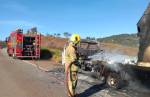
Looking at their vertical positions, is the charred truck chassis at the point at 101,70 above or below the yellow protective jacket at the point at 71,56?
below

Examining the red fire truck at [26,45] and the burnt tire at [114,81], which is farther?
the red fire truck at [26,45]

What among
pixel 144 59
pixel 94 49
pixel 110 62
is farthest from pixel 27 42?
pixel 144 59

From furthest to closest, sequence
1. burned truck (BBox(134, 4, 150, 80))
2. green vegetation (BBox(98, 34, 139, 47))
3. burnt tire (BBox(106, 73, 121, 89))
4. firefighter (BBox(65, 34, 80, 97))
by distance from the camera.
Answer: green vegetation (BBox(98, 34, 139, 47)) → burnt tire (BBox(106, 73, 121, 89)) → burned truck (BBox(134, 4, 150, 80)) → firefighter (BBox(65, 34, 80, 97))

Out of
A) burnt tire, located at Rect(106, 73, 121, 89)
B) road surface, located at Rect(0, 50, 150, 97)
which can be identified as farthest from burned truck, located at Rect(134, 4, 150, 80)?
burnt tire, located at Rect(106, 73, 121, 89)

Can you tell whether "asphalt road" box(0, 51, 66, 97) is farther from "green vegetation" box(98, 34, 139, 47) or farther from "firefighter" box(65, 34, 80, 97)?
"green vegetation" box(98, 34, 139, 47)

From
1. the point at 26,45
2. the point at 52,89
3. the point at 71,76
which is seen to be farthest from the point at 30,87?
the point at 26,45

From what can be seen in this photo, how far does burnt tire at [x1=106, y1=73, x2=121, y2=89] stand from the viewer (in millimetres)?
14906

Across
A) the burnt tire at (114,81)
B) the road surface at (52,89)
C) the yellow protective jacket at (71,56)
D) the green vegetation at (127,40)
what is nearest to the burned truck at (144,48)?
the road surface at (52,89)

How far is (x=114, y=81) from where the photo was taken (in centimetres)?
1526

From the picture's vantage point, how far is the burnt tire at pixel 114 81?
48.9ft

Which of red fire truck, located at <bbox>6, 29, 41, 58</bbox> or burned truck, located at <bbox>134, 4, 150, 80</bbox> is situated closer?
burned truck, located at <bbox>134, 4, 150, 80</bbox>

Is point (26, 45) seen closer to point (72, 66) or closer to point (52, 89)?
point (52, 89)

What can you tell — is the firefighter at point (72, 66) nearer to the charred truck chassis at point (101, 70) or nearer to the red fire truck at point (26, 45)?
the charred truck chassis at point (101, 70)

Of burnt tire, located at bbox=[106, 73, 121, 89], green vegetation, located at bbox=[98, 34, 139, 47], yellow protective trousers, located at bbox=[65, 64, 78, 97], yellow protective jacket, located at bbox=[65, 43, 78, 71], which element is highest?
green vegetation, located at bbox=[98, 34, 139, 47]
